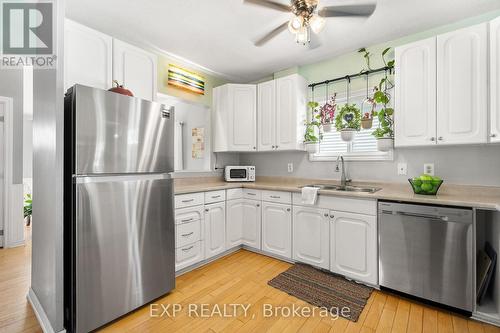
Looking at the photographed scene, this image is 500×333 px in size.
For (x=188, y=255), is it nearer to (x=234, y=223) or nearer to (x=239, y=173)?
(x=234, y=223)

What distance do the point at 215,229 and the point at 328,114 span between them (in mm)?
1958

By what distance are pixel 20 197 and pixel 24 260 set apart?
3.17 ft

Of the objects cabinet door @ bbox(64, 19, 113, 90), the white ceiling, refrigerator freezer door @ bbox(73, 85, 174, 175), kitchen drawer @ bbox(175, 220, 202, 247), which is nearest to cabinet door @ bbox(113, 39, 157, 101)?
cabinet door @ bbox(64, 19, 113, 90)

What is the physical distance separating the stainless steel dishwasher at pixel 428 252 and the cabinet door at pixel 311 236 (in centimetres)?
50

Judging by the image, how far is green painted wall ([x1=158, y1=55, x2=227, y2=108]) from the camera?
2898mm

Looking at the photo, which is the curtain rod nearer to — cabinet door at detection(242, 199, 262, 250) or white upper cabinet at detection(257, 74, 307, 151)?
white upper cabinet at detection(257, 74, 307, 151)

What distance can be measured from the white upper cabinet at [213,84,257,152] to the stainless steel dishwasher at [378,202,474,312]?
189 centimetres

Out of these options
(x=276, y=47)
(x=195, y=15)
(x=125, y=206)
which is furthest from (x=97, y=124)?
(x=276, y=47)

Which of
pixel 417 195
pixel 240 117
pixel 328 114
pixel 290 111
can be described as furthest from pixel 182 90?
pixel 417 195

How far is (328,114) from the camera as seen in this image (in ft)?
9.62

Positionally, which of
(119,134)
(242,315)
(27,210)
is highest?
(119,134)

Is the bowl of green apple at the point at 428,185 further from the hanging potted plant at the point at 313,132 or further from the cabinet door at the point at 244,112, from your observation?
the cabinet door at the point at 244,112

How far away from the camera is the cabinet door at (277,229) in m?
2.68

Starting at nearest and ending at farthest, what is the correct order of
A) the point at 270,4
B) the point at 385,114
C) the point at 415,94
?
the point at 270,4, the point at 415,94, the point at 385,114
